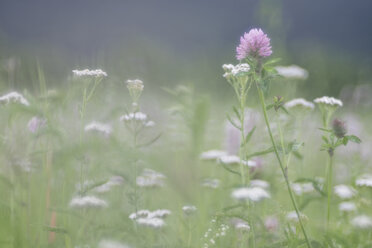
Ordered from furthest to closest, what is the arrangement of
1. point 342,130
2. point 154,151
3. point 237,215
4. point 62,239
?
1. point 154,151
2. point 62,239
3. point 342,130
4. point 237,215

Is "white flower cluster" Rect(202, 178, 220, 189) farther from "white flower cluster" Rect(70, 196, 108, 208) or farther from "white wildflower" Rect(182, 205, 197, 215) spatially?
"white flower cluster" Rect(70, 196, 108, 208)

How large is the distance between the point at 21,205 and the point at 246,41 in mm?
861

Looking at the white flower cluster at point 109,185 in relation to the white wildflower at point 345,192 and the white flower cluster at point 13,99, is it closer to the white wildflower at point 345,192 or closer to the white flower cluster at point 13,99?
the white flower cluster at point 13,99

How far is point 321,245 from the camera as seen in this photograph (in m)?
1.13

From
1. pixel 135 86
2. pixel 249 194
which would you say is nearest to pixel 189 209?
pixel 249 194

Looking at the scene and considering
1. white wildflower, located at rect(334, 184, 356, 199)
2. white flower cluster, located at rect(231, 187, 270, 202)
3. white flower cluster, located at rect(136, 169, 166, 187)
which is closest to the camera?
white flower cluster, located at rect(231, 187, 270, 202)

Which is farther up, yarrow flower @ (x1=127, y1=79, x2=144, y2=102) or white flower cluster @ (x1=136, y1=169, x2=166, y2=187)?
yarrow flower @ (x1=127, y1=79, x2=144, y2=102)

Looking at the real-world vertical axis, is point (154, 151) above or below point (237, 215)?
above

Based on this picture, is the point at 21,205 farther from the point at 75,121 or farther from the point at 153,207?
the point at 153,207

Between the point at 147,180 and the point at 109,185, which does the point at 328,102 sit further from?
the point at 109,185

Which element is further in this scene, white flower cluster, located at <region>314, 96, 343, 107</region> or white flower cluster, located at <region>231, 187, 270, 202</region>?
white flower cluster, located at <region>314, 96, 343, 107</region>

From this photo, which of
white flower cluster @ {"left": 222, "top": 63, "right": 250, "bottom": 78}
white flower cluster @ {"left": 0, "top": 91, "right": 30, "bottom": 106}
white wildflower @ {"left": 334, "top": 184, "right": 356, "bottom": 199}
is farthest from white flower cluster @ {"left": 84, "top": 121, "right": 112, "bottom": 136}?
white wildflower @ {"left": 334, "top": 184, "right": 356, "bottom": 199}

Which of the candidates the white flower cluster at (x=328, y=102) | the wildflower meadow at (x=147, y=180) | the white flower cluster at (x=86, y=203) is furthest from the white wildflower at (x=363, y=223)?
the white flower cluster at (x=86, y=203)

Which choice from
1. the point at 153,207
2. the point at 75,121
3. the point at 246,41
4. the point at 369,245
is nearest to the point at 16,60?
the point at 75,121
